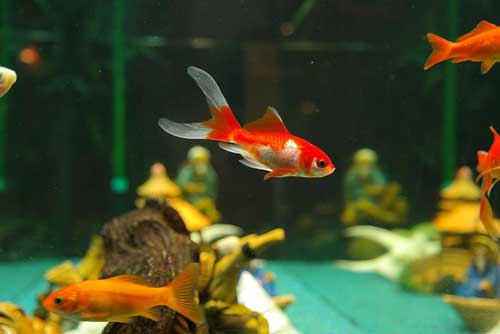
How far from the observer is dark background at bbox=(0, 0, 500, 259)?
2.76 m

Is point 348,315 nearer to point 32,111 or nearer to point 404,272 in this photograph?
point 404,272

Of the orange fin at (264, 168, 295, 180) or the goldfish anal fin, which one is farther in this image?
the goldfish anal fin

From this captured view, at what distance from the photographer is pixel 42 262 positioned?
116 inches

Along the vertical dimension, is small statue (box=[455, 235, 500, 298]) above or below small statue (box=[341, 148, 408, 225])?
below

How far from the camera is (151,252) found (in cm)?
193

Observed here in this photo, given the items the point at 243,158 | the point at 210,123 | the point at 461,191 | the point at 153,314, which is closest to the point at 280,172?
the point at 210,123

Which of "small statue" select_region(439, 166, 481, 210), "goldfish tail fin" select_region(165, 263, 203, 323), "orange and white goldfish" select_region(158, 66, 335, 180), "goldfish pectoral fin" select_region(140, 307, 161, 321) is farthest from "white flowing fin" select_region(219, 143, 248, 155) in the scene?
"small statue" select_region(439, 166, 481, 210)

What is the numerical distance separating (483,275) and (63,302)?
93.2 inches

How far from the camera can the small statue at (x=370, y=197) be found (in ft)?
11.8

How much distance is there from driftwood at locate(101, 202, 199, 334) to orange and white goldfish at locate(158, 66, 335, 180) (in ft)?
2.28

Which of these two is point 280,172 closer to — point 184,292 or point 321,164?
point 321,164

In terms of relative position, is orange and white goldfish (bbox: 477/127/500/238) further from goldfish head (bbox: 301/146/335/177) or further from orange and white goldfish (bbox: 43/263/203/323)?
orange and white goldfish (bbox: 43/263/203/323)

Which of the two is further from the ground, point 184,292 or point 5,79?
point 5,79

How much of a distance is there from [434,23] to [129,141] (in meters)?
2.08
